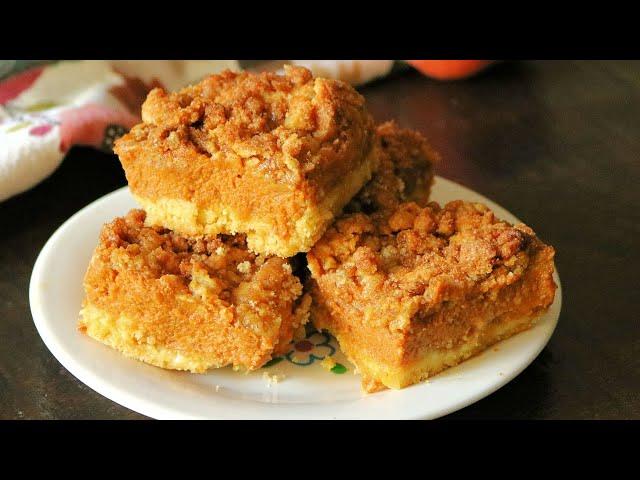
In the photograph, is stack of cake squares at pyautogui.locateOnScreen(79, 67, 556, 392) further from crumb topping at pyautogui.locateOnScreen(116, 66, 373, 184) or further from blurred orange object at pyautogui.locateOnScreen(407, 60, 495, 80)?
blurred orange object at pyautogui.locateOnScreen(407, 60, 495, 80)

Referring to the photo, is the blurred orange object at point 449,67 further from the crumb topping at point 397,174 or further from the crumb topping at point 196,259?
the crumb topping at point 196,259

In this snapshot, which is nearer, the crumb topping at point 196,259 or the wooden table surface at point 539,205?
the crumb topping at point 196,259

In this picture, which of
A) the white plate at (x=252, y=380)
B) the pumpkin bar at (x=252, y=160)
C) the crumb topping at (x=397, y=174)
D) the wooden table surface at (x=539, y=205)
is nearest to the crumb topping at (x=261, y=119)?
the pumpkin bar at (x=252, y=160)

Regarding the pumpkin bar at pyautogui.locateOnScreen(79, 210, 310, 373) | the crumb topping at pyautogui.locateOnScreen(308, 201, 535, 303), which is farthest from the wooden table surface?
the crumb topping at pyautogui.locateOnScreen(308, 201, 535, 303)

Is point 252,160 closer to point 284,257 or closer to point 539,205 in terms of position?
point 284,257

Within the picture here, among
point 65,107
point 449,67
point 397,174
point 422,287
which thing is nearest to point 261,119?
point 397,174

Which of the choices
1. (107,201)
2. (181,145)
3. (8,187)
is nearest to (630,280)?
(181,145)

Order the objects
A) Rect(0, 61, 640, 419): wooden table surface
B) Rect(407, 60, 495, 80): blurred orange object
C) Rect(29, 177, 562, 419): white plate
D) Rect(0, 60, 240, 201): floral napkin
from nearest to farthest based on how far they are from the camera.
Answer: Rect(29, 177, 562, 419): white plate
Rect(0, 61, 640, 419): wooden table surface
Rect(0, 60, 240, 201): floral napkin
Rect(407, 60, 495, 80): blurred orange object
